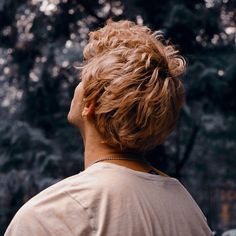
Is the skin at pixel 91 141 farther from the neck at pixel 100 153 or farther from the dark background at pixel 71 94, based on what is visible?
the dark background at pixel 71 94

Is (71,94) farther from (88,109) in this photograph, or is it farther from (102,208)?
(102,208)

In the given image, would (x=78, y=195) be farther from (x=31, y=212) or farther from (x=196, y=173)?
(x=196, y=173)

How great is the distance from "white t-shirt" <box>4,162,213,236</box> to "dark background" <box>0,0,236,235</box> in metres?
4.26

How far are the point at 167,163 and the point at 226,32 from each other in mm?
1174

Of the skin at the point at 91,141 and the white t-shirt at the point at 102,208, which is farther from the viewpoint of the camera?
the skin at the point at 91,141

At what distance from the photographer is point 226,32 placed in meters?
6.02

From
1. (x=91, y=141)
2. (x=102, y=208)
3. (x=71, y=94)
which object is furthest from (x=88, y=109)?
(x=71, y=94)

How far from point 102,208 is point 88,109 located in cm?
23

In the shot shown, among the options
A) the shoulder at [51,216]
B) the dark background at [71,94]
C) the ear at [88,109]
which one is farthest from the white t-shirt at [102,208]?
the dark background at [71,94]

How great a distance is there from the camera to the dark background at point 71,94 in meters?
5.80

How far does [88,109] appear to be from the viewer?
1.52m

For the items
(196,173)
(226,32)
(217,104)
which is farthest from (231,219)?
(226,32)

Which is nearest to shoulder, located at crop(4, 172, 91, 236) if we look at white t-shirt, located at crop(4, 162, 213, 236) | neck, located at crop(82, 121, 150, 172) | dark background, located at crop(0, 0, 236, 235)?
white t-shirt, located at crop(4, 162, 213, 236)

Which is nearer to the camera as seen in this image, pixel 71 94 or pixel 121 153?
pixel 121 153
